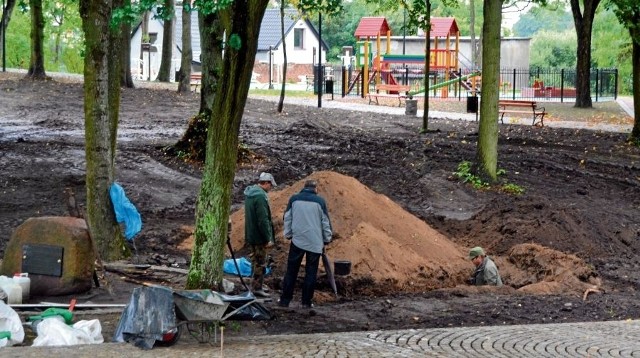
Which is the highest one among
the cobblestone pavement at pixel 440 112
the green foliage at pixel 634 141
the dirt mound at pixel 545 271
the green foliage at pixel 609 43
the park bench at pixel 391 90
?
the green foliage at pixel 609 43

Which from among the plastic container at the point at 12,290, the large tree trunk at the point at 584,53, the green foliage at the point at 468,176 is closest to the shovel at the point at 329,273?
the plastic container at the point at 12,290

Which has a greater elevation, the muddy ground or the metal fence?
the metal fence

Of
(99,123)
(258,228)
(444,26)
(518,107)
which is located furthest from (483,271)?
(444,26)

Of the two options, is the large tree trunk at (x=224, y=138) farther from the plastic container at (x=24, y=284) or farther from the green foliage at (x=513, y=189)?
the green foliage at (x=513, y=189)

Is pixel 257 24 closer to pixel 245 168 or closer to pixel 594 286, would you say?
pixel 594 286

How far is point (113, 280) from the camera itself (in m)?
14.6

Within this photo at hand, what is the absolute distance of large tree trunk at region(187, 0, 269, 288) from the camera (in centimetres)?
1267

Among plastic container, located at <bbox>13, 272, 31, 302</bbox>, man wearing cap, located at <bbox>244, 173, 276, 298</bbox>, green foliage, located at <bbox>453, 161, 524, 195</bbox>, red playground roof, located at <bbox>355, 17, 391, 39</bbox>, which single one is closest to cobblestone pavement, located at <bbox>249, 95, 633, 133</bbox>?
red playground roof, located at <bbox>355, 17, 391, 39</bbox>

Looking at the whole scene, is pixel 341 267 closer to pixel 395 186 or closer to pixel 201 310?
pixel 201 310

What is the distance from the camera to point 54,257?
13.4m

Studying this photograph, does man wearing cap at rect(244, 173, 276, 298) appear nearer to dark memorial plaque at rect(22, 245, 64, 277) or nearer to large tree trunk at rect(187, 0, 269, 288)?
large tree trunk at rect(187, 0, 269, 288)

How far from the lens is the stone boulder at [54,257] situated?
43.9 feet

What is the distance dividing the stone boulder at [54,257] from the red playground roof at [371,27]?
146 feet

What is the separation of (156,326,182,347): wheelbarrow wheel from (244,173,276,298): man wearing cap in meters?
3.76
